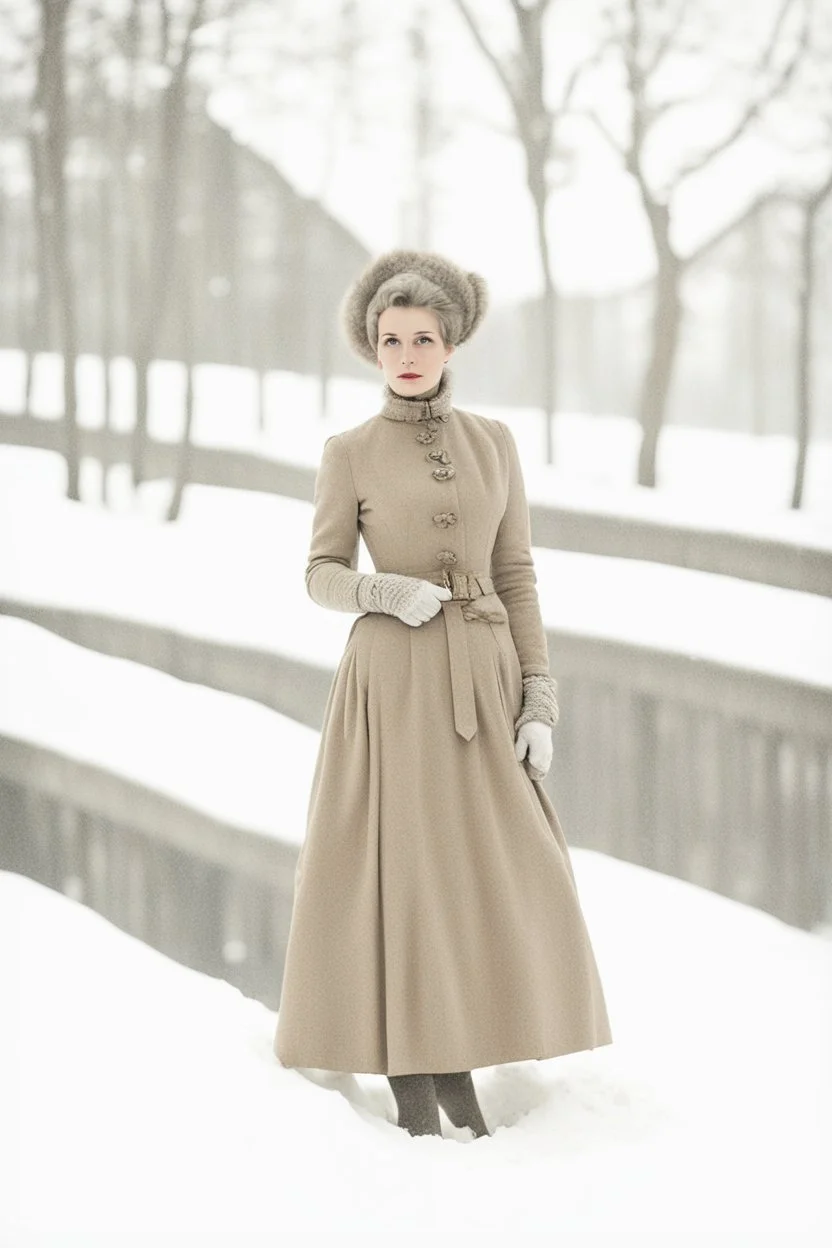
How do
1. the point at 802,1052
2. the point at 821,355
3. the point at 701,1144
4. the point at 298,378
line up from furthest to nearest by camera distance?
the point at 298,378
the point at 821,355
the point at 802,1052
the point at 701,1144

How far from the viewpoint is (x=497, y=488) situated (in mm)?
2684

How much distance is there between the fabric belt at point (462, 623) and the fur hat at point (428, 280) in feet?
1.50

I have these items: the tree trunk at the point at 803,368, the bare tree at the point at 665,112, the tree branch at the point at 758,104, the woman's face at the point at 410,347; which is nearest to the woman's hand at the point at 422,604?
the woman's face at the point at 410,347

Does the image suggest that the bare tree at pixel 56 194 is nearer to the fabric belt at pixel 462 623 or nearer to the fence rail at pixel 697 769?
the fence rail at pixel 697 769

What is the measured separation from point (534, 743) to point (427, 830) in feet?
0.86

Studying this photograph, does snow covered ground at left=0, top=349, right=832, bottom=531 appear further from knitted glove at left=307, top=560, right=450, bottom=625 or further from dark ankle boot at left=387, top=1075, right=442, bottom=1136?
dark ankle boot at left=387, top=1075, right=442, bottom=1136

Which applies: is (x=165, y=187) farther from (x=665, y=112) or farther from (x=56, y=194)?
(x=665, y=112)

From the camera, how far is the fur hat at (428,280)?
265 cm

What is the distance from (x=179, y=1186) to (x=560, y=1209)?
65 cm

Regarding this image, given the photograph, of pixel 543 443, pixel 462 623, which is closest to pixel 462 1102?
pixel 462 623

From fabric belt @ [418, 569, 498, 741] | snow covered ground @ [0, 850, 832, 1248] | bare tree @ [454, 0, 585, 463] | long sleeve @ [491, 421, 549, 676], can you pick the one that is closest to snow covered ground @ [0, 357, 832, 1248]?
snow covered ground @ [0, 850, 832, 1248]

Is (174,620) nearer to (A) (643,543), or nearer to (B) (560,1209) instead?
(A) (643,543)

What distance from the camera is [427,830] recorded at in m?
2.56

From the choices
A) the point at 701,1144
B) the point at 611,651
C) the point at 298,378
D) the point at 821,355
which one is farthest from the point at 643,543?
the point at 701,1144
